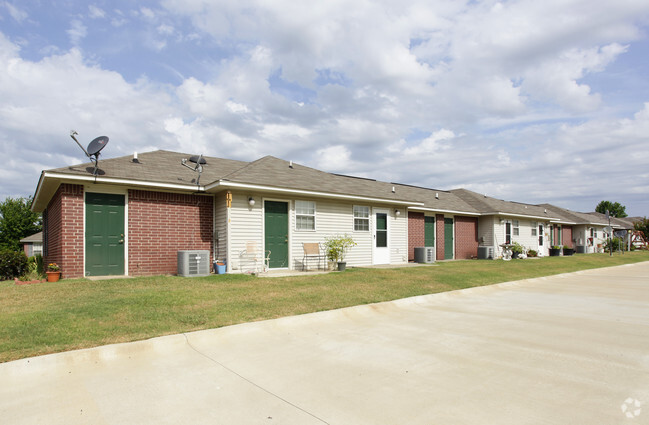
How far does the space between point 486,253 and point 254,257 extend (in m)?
16.7

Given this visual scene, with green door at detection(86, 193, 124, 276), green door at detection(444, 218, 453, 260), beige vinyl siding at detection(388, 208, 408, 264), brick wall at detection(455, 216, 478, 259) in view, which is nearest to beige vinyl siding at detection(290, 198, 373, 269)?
beige vinyl siding at detection(388, 208, 408, 264)

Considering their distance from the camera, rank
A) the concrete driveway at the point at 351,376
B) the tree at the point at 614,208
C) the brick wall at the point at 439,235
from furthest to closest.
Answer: the tree at the point at 614,208 < the brick wall at the point at 439,235 < the concrete driveway at the point at 351,376

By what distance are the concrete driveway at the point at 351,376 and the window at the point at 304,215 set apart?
721 cm

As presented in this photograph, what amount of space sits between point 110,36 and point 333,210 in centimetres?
888

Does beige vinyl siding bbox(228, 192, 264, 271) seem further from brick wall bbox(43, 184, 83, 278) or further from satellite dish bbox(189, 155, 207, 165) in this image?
brick wall bbox(43, 184, 83, 278)

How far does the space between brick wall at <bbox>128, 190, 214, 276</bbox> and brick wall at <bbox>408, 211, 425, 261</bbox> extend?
35.7 feet

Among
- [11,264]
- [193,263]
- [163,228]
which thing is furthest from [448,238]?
[11,264]

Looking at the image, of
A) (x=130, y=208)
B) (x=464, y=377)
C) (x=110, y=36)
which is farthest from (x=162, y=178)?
(x=464, y=377)

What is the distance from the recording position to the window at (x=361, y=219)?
52.0 ft

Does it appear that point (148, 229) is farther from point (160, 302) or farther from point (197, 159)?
point (160, 302)

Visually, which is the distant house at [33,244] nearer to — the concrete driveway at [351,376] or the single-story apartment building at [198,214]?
the single-story apartment building at [198,214]

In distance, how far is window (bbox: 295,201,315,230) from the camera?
13836mm

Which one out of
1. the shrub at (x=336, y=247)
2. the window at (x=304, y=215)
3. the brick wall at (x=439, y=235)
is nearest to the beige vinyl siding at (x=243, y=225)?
the window at (x=304, y=215)

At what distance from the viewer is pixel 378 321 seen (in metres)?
6.95
